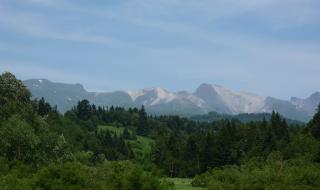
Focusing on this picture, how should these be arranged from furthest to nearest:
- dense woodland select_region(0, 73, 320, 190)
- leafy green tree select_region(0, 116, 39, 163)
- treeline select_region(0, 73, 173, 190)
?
leafy green tree select_region(0, 116, 39, 163), dense woodland select_region(0, 73, 320, 190), treeline select_region(0, 73, 173, 190)

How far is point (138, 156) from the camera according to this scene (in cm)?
16962

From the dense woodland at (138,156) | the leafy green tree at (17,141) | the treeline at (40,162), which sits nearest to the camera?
the treeline at (40,162)

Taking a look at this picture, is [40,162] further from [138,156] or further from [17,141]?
[138,156]

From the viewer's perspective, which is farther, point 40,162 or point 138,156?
point 138,156

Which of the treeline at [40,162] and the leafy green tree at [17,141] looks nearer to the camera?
the treeline at [40,162]

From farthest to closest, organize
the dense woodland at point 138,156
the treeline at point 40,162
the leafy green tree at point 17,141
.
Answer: the leafy green tree at point 17,141 < the dense woodland at point 138,156 < the treeline at point 40,162

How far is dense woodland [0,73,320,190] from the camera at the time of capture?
48.3 m

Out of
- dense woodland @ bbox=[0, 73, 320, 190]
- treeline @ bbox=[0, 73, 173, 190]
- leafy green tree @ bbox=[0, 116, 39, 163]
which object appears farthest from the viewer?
leafy green tree @ bbox=[0, 116, 39, 163]

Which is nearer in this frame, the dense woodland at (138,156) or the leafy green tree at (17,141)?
the dense woodland at (138,156)

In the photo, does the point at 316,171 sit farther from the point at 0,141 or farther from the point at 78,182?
the point at 0,141

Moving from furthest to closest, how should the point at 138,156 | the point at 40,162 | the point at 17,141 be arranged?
the point at 138,156, the point at 40,162, the point at 17,141

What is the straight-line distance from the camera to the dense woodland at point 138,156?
158 ft

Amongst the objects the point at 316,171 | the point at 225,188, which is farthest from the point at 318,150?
the point at 225,188

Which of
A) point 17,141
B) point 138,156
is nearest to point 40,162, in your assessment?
point 17,141
